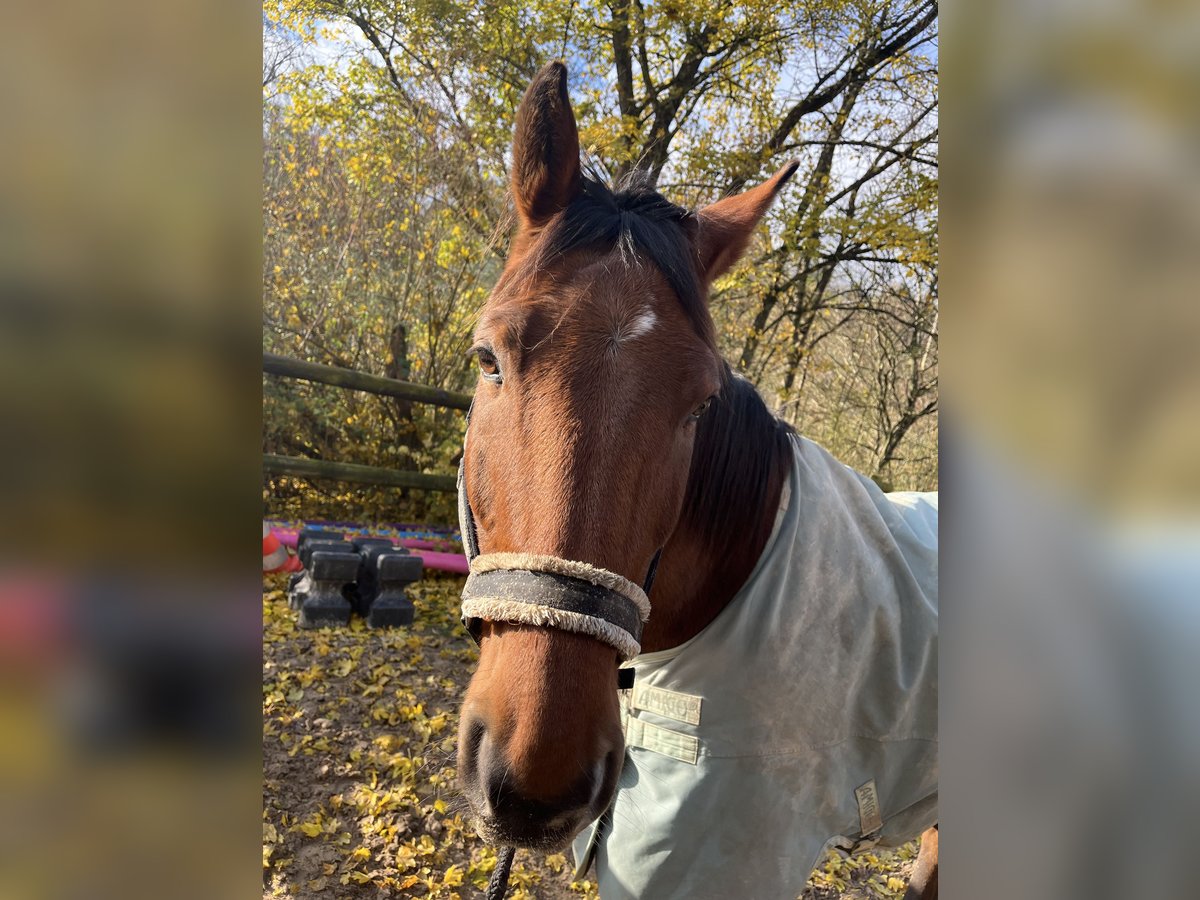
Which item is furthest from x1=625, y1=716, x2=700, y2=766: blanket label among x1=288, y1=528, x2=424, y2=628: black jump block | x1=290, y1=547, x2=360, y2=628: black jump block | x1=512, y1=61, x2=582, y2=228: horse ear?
x1=290, y1=547, x2=360, y2=628: black jump block

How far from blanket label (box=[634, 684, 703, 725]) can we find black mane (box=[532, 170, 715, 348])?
87 cm

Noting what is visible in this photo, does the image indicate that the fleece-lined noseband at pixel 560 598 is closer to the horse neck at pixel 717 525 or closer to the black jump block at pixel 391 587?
the horse neck at pixel 717 525

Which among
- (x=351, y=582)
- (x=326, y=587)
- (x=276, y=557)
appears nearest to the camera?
(x=326, y=587)

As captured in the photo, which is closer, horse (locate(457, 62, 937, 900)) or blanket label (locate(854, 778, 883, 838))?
horse (locate(457, 62, 937, 900))

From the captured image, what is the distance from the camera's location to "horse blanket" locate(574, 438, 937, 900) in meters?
1.54

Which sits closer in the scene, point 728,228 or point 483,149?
point 728,228

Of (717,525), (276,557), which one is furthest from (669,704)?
(276,557)

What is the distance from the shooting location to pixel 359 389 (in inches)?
233

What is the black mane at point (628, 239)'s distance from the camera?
1.44 m

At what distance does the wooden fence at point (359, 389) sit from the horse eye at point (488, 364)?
15.7ft

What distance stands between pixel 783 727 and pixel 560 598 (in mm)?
811

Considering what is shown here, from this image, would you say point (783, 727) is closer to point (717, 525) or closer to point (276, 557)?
point (717, 525)

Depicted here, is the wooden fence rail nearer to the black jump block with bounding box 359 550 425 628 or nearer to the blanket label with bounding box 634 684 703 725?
the black jump block with bounding box 359 550 425 628
